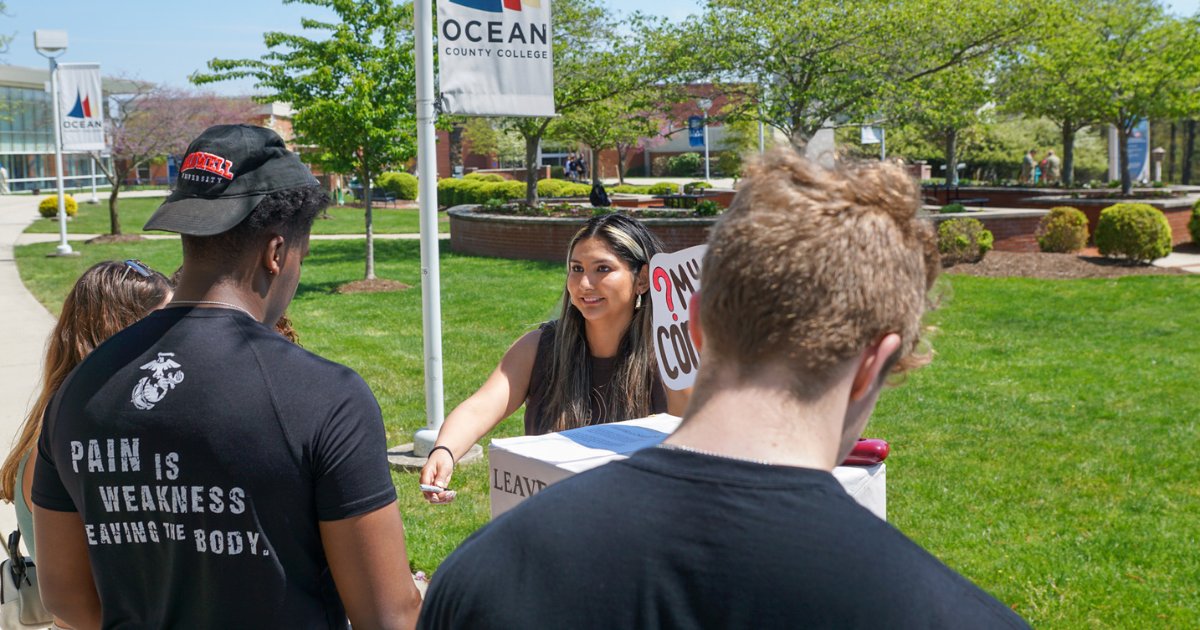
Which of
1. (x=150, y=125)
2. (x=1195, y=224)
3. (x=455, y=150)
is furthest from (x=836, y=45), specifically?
(x=455, y=150)

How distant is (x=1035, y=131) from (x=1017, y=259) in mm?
32314

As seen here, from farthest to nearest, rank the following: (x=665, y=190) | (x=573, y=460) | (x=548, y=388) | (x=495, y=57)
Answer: (x=665, y=190) → (x=495, y=57) → (x=548, y=388) → (x=573, y=460)

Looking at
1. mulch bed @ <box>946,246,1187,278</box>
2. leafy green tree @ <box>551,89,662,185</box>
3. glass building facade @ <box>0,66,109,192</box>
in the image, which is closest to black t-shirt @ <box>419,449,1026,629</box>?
mulch bed @ <box>946,246,1187,278</box>

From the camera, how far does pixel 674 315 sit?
3.03 meters

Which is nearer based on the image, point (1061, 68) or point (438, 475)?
Result: point (438, 475)

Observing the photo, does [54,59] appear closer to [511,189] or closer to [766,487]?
[511,189]

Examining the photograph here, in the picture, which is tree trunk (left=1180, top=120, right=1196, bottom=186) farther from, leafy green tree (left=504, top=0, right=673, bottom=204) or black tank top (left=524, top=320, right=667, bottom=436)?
black tank top (left=524, top=320, right=667, bottom=436)

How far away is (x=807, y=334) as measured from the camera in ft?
3.89

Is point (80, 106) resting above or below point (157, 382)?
above

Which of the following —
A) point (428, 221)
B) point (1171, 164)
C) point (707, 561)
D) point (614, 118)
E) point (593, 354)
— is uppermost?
point (614, 118)

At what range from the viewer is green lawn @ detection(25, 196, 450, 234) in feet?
88.1

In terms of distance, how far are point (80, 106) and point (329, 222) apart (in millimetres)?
9105

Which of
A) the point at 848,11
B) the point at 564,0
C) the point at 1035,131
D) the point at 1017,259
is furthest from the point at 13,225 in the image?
the point at 1035,131

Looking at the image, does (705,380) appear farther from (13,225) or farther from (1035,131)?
(1035,131)
